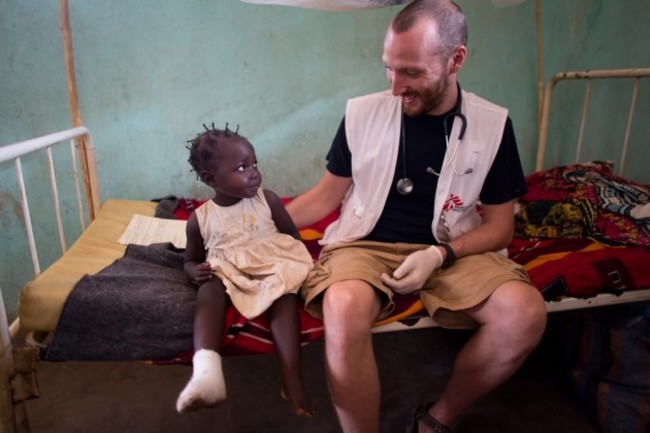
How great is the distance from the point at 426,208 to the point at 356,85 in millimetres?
1163

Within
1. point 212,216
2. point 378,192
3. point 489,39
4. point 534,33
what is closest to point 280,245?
point 212,216

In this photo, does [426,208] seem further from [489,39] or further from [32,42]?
[32,42]

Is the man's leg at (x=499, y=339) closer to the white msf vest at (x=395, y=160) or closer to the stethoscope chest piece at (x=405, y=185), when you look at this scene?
the white msf vest at (x=395, y=160)

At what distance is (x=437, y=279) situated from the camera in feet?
Answer: 4.16

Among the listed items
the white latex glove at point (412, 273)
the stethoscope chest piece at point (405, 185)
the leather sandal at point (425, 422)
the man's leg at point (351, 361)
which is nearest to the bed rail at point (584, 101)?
the stethoscope chest piece at point (405, 185)

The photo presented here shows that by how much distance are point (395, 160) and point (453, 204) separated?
0.72 ft

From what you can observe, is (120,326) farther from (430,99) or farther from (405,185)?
(430,99)

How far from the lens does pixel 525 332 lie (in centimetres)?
112

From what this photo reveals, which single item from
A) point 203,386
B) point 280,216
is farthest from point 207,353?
point 280,216

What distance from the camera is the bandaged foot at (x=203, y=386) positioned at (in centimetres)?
93

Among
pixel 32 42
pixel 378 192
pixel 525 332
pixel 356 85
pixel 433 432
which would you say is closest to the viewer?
pixel 525 332

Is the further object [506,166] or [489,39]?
[489,39]

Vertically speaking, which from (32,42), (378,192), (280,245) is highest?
(32,42)

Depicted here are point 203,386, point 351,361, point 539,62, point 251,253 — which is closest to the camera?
point 203,386
